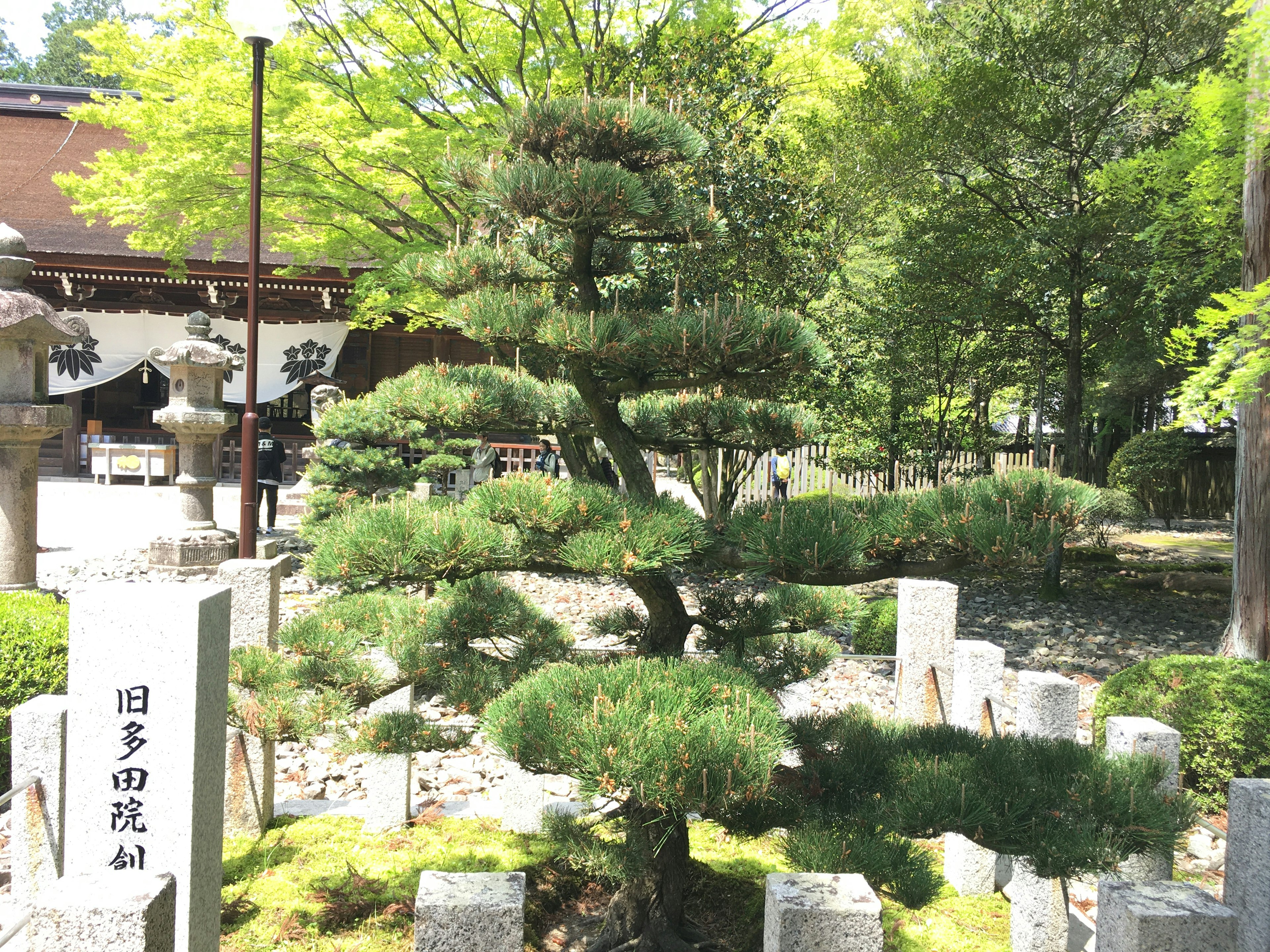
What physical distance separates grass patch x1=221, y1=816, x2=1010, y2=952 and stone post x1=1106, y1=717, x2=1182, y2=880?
0.80 metres

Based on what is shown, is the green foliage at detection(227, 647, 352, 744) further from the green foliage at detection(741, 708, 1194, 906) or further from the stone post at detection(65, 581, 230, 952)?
the green foliage at detection(741, 708, 1194, 906)

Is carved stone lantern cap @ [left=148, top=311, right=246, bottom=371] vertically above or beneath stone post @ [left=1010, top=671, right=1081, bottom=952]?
above

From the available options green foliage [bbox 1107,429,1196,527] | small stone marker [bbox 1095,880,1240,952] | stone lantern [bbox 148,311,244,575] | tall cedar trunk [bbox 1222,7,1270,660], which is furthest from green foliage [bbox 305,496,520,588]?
green foliage [bbox 1107,429,1196,527]

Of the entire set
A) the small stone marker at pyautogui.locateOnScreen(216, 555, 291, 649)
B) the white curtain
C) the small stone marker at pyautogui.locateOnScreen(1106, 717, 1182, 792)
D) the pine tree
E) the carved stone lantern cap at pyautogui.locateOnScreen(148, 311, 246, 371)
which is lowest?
the small stone marker at pyautogui.locateOnScreen(1106, 717, 1182, 792)

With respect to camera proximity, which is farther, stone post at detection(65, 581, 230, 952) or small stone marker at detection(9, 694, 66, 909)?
small stone marker at detection(9, 694, 66, 909)

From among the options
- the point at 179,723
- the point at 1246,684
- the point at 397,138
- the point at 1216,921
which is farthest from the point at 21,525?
the point at 1246,684

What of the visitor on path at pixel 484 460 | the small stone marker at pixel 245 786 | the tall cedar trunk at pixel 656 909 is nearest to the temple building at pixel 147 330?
the visitor on path at pixel 484 460

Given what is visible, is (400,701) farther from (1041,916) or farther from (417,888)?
(1041,916)

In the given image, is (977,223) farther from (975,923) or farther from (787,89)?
(975,923)

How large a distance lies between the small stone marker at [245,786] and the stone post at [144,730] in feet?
5.14

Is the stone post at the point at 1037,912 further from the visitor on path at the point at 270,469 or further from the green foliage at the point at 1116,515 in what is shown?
the visitor on path at the point at 270,469

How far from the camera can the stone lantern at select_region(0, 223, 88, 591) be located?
8352 mm

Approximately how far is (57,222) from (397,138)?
470 inches

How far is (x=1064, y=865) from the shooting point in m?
2.88
